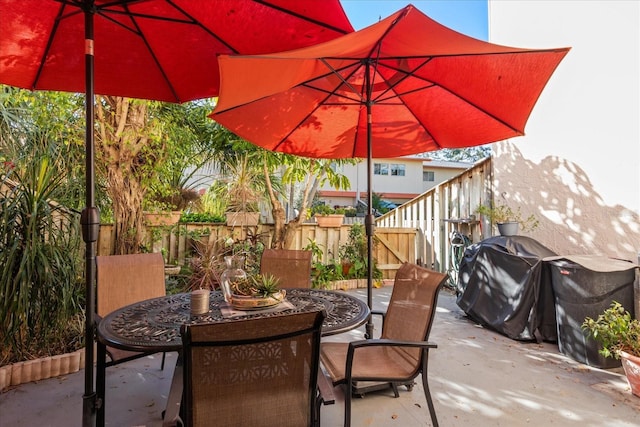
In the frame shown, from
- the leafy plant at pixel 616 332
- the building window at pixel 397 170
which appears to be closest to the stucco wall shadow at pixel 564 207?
the leafy plant at pixel 616 332

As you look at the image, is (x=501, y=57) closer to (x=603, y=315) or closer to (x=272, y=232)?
(x=603, y=315)

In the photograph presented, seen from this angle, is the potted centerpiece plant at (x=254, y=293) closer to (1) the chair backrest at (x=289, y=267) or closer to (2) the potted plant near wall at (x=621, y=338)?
(1) the chair backrest at (x=289, y=267)

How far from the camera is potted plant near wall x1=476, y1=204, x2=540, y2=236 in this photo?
4.07m

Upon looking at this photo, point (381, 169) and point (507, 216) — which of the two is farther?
point (381, 169)

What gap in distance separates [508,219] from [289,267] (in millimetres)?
3251

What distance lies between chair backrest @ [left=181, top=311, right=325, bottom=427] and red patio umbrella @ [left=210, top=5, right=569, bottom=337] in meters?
1.22

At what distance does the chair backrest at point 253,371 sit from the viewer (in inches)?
44.8

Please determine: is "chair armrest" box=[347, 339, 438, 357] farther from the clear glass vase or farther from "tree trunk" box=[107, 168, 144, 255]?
"tree trunk" box=[107, 168, 144, 255]

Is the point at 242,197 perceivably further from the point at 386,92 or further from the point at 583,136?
the point at 583,136

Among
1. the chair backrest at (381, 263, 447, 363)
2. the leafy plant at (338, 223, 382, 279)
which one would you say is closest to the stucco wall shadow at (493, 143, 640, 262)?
the leafy plant at (338, 223, 382, 279)

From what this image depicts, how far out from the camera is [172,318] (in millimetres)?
1879

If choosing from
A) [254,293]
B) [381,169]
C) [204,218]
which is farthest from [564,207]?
[381,169]

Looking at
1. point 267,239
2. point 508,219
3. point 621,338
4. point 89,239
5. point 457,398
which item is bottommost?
point 457,398

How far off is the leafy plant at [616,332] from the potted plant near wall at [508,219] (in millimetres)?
1448
